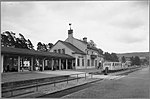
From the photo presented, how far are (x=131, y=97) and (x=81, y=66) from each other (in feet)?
104

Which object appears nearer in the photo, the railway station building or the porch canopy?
the porch canopy

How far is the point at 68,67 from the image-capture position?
37750 mm

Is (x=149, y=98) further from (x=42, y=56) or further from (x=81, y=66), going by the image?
(x=81, y=66)

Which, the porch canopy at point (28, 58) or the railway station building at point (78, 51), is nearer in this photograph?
the porch canopy at point (28, 58)

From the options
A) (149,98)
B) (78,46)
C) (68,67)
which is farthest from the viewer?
(78,46)

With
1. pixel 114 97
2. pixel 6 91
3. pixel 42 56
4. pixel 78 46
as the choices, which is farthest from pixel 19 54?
pixel 78 46

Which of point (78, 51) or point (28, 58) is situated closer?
point (28, 58)

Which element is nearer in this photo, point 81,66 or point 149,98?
point 149,98

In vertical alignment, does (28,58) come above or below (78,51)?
below

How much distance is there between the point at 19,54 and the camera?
22.8 meters

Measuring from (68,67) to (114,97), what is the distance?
2982cm

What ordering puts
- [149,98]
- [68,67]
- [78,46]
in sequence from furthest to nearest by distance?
[78,46] → [68,67] → [149,98]

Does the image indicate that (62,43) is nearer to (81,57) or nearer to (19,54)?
(81,57)

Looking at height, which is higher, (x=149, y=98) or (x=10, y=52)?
(x=10, y=52)
